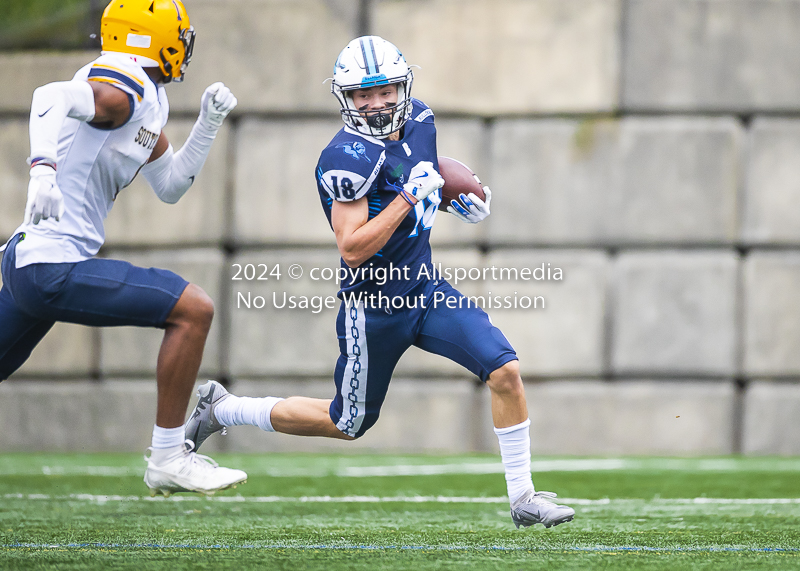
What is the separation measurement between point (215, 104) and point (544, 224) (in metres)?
3.07

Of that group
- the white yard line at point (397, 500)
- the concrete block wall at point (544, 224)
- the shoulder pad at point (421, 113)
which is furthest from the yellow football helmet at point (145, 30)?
the concrete block wall at point (544, 224)

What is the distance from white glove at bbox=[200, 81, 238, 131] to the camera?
3.52 meters

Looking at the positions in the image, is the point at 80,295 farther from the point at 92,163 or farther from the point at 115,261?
the point at 92,163

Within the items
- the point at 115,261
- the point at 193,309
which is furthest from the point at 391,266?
the point at 115,261

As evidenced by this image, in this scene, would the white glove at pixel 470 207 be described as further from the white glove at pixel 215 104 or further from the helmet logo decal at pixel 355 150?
the white glove at pixel 215 104

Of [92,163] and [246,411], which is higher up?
[92,163]

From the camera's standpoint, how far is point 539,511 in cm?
288

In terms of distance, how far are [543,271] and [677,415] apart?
122cm

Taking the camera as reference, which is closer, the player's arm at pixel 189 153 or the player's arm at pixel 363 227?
the player's arm at pixel 363 227

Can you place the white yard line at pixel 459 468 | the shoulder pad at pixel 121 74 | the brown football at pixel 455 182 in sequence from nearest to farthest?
1. the shoulder pad at pixel 121 74
2. the brown football at pixel 455 182
3. the white yard line at pixel 459 468

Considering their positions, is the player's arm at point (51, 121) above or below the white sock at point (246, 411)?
above

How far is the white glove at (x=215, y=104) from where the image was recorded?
3.52 metres

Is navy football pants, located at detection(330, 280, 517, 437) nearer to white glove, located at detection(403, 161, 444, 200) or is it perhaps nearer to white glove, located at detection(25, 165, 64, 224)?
white glove, located at detection(403, 161, 444, 200)

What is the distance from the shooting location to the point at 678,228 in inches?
240
